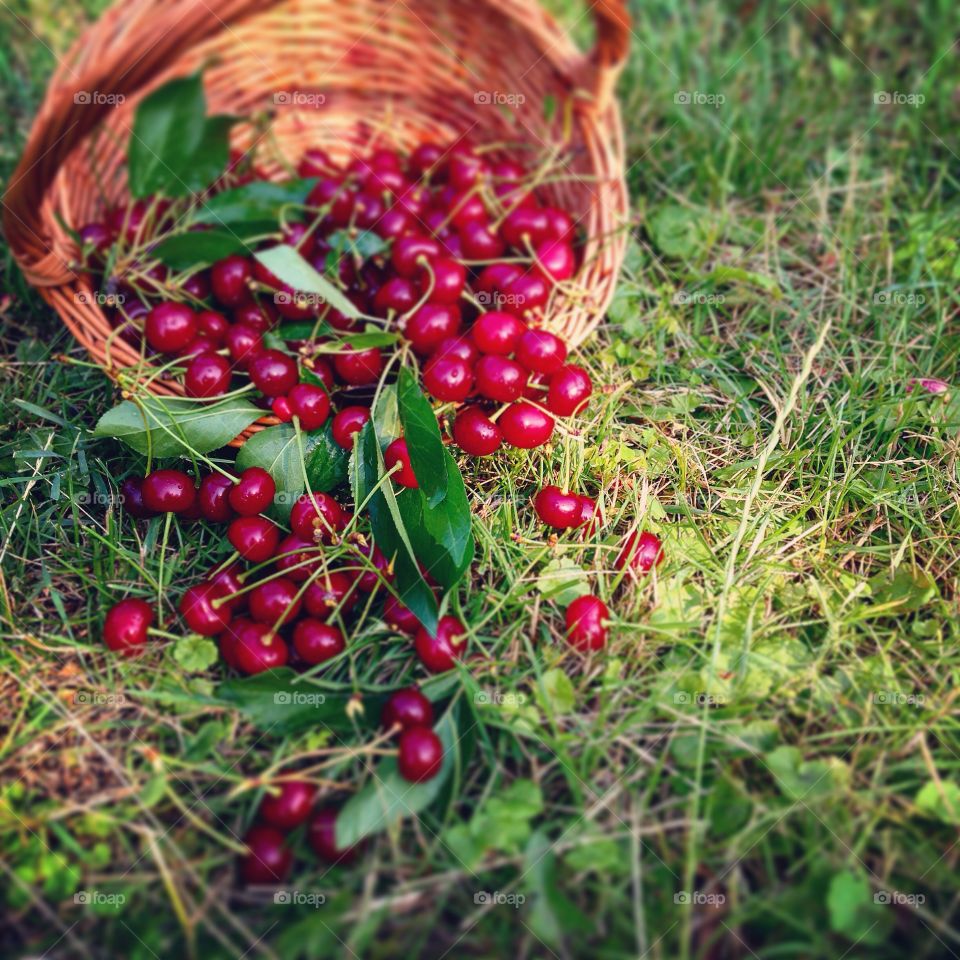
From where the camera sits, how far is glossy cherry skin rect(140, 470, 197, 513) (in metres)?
1.80

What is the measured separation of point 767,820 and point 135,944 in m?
1.12

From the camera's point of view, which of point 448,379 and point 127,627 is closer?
point 127,627

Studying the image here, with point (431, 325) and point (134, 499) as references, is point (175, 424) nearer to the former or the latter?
point (134, 499)

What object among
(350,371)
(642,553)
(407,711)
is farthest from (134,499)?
(642,553)

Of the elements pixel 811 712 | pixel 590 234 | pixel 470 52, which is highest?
pixel 470 52

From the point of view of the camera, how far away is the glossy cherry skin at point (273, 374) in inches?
74.5

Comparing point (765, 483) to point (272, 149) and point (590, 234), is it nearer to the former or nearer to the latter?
point (590, 234)

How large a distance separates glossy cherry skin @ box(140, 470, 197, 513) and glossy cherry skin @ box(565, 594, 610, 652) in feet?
2.90

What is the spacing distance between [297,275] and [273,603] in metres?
0.77

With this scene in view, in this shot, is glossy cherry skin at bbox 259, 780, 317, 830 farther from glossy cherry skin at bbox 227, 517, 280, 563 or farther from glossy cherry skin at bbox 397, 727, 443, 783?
glossy cherry skin at bbox 227, 517, 280, 563

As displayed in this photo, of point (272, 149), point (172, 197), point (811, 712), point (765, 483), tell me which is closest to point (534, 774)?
point (811, 712)

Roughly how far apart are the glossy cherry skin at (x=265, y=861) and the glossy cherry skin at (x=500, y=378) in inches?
40.5

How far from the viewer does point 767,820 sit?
1494 millimetres

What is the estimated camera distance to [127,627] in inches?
65.8
